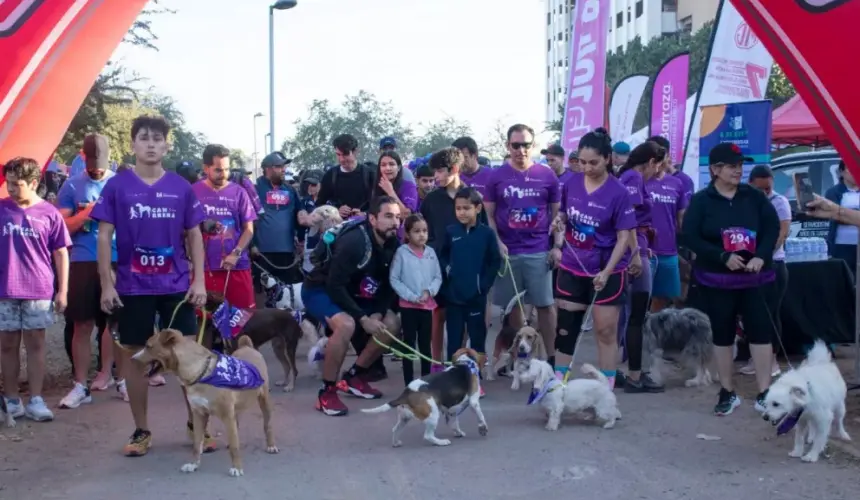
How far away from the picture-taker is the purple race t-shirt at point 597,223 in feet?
21.9

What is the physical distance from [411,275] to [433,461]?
1880 millimetres

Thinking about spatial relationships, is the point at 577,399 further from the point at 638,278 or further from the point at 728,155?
the point at 728,155

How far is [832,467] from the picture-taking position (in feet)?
17.6

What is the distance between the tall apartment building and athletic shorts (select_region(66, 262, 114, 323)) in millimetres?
47725

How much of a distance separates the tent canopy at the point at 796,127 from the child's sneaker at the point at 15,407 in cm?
1466

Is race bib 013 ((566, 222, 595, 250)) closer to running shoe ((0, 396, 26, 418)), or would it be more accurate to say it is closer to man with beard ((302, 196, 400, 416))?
man with beard ((302, 196, 400, 416))

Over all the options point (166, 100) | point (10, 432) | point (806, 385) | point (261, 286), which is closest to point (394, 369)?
point (261, 286)

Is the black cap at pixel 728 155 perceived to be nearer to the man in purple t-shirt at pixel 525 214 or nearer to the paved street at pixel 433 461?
the man in purple t-shirt at pixel 525 214

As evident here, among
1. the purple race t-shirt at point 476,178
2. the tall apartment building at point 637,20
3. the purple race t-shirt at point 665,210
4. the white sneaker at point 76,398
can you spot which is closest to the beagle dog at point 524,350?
the purple race t-shirt at point 665,210

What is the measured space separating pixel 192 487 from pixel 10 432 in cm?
213

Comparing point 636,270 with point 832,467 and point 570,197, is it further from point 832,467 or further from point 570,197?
point 832,467

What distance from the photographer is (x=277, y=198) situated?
9.82 m

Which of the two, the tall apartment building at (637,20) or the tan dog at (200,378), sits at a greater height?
the tall apartment building at (637,20)

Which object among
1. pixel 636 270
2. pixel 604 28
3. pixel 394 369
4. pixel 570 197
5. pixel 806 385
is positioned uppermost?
pixel 604 28
